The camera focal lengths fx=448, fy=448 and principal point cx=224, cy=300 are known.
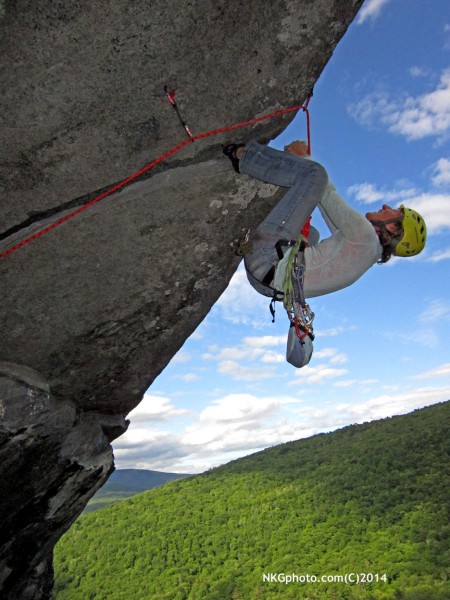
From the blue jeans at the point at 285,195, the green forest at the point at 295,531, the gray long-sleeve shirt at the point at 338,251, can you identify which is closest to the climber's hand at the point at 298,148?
the blue jeans at the point at 285,195

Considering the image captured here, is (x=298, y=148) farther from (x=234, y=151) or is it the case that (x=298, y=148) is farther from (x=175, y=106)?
(x=175, y=106)

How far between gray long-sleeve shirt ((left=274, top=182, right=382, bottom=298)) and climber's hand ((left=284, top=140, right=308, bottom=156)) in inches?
15.3

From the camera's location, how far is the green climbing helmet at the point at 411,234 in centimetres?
396

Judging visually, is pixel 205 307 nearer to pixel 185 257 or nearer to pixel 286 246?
pixel 185 257

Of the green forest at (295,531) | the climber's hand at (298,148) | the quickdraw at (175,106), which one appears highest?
the quickdraw at (175,106)

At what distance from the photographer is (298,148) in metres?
4.02

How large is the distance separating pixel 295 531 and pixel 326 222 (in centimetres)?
6139

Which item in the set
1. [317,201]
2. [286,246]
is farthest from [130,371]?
[317,201]

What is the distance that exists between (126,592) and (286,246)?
6148 centimetres

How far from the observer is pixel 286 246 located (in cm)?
404

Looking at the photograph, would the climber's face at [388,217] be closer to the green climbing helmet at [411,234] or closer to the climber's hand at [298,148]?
the green climbing helmet at [411,234]

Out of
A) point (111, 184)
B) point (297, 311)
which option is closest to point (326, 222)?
point (297, 311)

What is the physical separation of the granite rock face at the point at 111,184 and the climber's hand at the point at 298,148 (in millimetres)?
268

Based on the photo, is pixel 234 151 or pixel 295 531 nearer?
pixel 234 151
